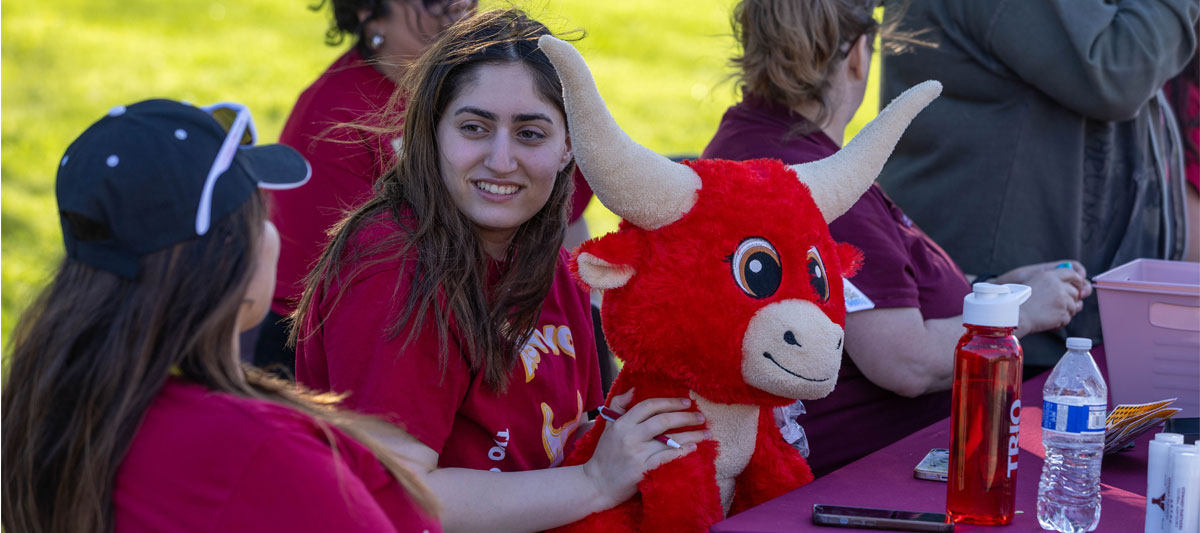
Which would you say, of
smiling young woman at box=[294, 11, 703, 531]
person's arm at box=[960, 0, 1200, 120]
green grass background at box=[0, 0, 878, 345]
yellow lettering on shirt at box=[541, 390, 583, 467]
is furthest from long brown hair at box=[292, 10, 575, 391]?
green grass background at box=[0, 0, 878, 345]

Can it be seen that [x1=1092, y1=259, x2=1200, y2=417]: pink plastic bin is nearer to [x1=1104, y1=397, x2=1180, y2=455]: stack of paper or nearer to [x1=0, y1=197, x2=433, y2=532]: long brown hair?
[x1=1104, y1=397, x2=1180, y2=455]: stack of paper

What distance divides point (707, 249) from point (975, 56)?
1.51 metres

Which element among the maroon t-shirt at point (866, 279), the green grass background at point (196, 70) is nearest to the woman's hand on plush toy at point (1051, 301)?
the maroon t-shirt at point (866, 279)

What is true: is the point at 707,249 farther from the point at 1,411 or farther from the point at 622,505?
the point at 1,411

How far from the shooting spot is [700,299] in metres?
1.54

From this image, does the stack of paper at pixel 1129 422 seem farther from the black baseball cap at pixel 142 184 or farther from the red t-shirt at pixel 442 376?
the black baseball cap at pixel 142 184

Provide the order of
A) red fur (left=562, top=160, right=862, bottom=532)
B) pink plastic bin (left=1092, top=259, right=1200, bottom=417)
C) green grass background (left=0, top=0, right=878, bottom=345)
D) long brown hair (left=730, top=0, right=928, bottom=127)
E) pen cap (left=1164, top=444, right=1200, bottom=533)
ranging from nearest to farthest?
pen cap (left=1164, top=444, right=1200, bottom=533)
red fur (left=562, top=160, right=862, bottom=532)
pink plastic bin (left=1092, top=259, right=1200, bottom=417)
long brown hair (left=730, top=0, right=928, bottom=127)
green grass background (left=0, top=0, right=878, bottom=345)

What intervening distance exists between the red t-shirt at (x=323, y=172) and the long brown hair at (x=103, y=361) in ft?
4.42

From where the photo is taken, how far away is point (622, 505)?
5.57 ft

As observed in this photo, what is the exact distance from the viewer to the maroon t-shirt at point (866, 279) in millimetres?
2205

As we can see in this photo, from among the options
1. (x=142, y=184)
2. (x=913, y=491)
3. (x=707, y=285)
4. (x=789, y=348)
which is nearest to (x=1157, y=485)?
(x=913, y=491)

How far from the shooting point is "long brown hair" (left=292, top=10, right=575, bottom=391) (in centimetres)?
168

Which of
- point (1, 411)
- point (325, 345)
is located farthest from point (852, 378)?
point (1, 411)

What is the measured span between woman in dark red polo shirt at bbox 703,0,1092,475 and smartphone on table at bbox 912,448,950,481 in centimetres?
35
